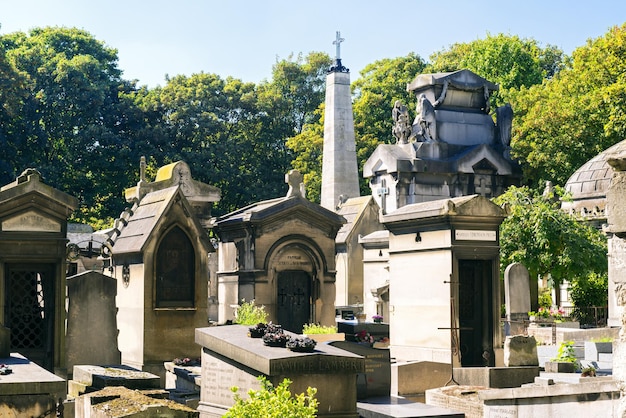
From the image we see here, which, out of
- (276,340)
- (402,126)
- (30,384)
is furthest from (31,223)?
(402,126)

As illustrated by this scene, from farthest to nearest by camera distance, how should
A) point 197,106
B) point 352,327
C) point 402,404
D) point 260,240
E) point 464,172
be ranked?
point 197,106 → point 464,172 → point 260,240 → point 352,327 → point 402,404

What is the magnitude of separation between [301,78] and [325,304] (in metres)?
38.6

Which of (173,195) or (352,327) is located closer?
(352,327)

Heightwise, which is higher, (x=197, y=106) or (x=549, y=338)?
(x=197, y=106)

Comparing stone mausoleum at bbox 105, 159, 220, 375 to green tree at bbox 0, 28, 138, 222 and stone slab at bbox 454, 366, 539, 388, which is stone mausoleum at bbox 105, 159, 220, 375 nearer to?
stone slab at bbox 454, 366, 539, 388

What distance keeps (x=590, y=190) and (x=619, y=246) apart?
29944 millimetres

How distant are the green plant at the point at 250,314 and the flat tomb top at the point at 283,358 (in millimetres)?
6721

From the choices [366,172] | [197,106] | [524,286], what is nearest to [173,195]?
[524,286]

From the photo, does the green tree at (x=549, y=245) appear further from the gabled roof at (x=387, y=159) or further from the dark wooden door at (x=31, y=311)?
the dark wooden door at (x=31, y=311)

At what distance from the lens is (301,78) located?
195ft

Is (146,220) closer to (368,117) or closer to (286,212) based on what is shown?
(286,212)

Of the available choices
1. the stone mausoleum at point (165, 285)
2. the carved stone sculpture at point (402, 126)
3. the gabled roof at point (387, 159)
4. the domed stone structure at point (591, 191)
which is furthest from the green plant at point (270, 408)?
the carved stone sculpture at point (402, 126)

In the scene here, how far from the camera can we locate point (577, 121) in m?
43.9

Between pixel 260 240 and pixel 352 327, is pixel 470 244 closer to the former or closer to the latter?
pixel 352 327
